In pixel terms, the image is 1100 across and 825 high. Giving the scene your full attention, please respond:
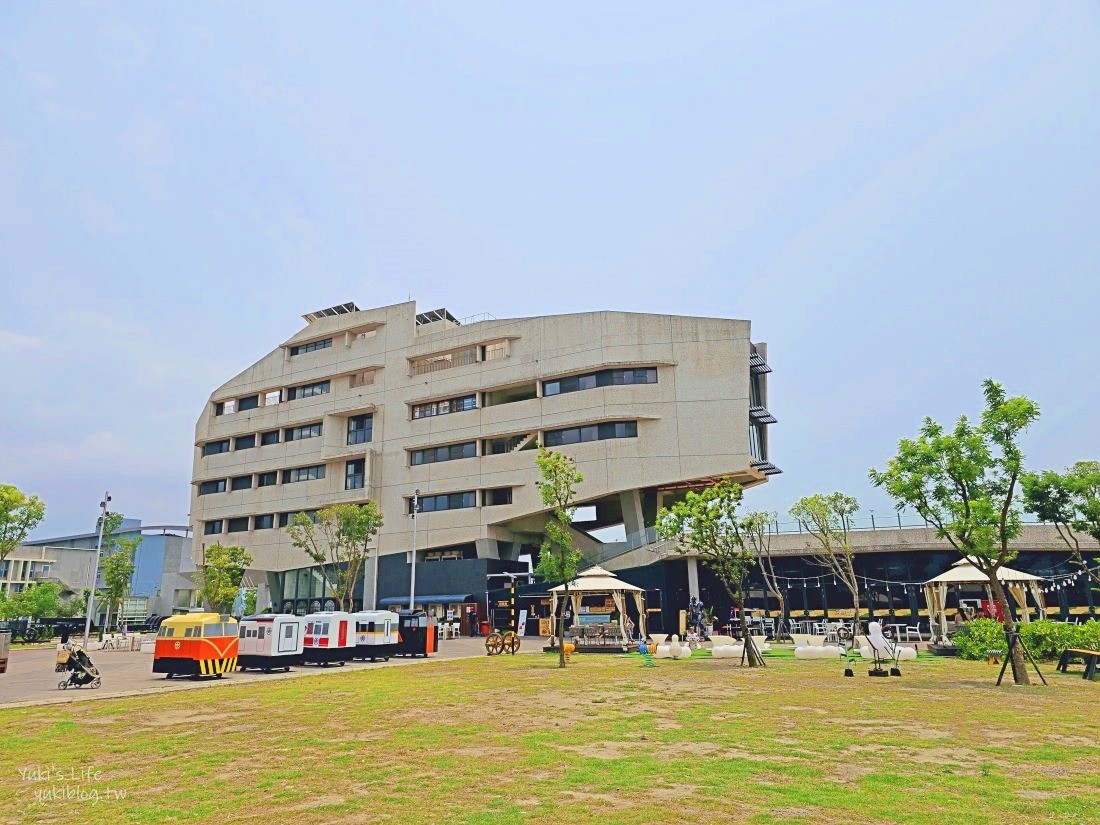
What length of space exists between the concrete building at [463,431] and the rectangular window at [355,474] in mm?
178

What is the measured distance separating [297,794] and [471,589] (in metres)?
46.6

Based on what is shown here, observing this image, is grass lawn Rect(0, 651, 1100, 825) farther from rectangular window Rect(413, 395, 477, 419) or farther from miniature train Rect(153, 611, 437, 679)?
rectangular window Rect(413, 395, 477, 419)

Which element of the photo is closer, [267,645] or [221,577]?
[267,645]

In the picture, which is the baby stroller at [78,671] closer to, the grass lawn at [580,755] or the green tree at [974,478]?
the grass lawn at [580,755]

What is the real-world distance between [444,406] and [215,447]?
2517 cm

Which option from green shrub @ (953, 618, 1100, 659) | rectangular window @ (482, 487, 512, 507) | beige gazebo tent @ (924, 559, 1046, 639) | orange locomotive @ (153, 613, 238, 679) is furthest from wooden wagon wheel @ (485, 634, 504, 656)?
rectangular window @ (482, 487, 512, 507)

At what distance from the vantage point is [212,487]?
69688 mm

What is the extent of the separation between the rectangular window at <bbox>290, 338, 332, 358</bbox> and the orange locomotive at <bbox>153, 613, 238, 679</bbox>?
44291 millimetres

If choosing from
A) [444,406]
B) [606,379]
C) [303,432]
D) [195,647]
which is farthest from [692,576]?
[303,432]

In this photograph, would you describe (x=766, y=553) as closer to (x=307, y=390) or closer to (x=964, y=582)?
(x=964, y=582)

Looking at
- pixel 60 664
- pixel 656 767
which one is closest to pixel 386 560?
pixel 60 664

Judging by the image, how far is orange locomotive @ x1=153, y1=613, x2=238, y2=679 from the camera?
22859 millimetres

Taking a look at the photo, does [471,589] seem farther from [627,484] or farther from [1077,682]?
[1077,682]

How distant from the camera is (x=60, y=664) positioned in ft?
74.5
